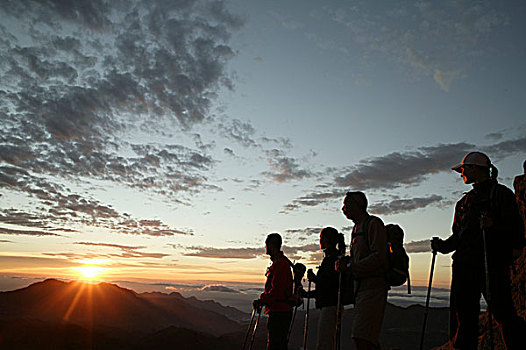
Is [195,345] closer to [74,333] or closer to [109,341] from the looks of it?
[109,341]

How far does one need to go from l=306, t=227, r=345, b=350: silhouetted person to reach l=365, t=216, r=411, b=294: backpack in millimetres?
1465

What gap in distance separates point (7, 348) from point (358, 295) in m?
113

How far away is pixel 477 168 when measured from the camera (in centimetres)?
475

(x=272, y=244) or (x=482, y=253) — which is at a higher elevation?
(x=272, y=244)

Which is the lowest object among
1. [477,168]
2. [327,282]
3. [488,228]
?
[327,282]

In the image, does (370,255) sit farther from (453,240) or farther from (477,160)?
(477,160)

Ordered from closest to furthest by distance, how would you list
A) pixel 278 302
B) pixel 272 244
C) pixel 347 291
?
pixel 347 291 → pixel 278 302 → pixel 272 244

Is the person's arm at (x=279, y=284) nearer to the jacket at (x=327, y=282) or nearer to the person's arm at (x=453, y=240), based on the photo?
the jacket at (x=327, y=282)

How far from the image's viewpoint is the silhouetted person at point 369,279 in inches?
176

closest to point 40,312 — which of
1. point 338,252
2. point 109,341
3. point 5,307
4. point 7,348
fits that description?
point 5,307

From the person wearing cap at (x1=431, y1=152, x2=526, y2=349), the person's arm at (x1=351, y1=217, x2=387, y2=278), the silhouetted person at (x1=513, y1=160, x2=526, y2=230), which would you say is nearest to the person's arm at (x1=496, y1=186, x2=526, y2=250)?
the person wearing cap at (x1=431, y1=152, x2=526, y2=349)

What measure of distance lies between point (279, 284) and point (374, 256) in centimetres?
234

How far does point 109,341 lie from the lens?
114 meters

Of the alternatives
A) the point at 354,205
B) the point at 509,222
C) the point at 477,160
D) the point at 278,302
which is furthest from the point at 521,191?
the point at 278,302
